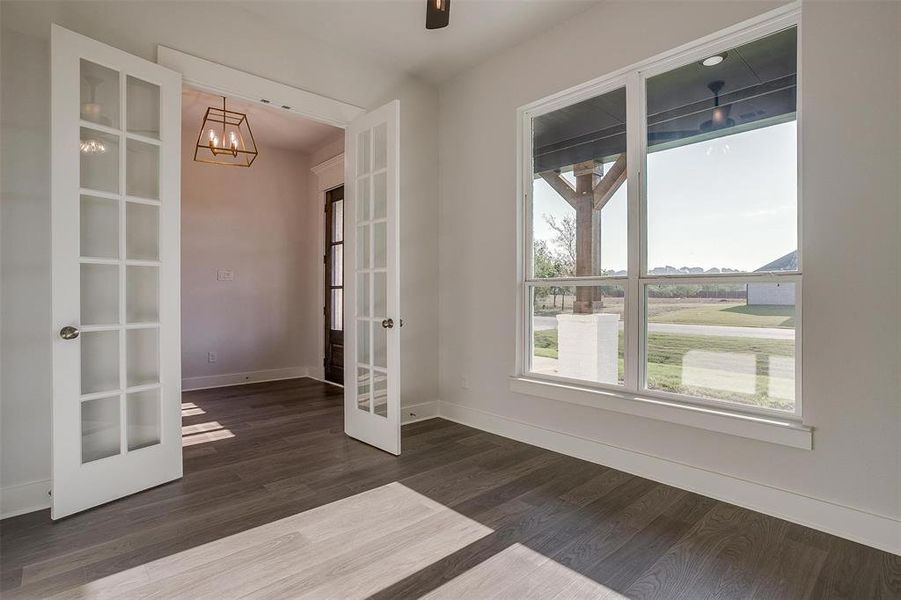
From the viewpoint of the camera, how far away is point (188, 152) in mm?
5297

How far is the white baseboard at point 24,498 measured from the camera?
Result: 7.46ft

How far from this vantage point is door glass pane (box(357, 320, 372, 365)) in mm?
3506

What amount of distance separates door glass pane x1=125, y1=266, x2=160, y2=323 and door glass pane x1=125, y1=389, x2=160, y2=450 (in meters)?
0.44

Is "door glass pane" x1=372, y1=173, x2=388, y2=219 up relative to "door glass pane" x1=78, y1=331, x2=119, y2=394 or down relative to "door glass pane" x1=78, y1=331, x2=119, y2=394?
up

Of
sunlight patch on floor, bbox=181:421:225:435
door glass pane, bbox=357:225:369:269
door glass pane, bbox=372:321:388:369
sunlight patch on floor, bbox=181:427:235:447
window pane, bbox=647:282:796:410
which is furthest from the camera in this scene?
sunlight patch on floor, bbox=181:421:225:435

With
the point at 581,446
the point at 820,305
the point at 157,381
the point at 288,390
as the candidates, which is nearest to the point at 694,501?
the point at 581,446

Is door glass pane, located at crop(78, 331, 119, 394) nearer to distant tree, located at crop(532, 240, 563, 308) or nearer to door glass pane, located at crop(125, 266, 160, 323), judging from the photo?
door glass pane, located at crop(125, 266, 160, 323)

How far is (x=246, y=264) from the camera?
5.79 metres

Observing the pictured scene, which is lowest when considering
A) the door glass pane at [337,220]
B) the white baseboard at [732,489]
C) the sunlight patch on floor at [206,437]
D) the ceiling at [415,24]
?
the sunlight patch on floor at [206,437]

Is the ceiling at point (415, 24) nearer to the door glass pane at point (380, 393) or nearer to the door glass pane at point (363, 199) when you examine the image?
the door glass pane at point (363, 199)

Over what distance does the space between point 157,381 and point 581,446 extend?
2724 mm

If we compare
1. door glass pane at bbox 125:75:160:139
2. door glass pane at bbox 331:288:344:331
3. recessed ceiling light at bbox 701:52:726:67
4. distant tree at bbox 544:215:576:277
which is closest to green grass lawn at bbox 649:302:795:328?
distant tree at bbox 544:215:576:277

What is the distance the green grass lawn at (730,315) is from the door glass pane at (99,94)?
335 cm

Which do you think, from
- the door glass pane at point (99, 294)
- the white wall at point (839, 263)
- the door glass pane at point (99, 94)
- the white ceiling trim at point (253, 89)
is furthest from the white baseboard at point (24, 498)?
the white wall at point (839, 263)
